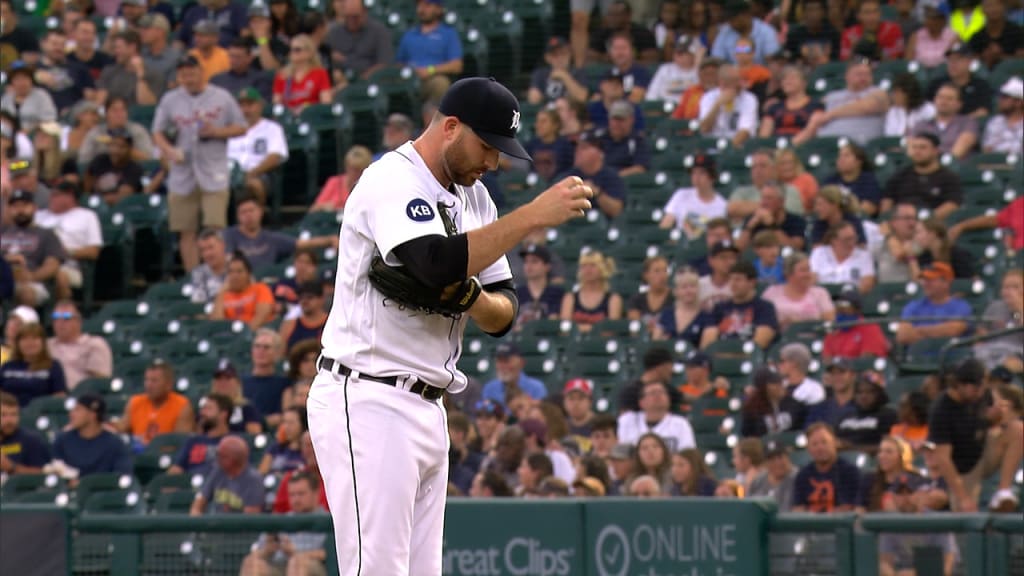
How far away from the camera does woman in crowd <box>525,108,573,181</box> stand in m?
12.1

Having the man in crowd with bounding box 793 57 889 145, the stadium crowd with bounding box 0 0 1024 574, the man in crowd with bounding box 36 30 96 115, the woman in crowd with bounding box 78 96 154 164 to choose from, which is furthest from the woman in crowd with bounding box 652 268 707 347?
the man in crowd with bounding box 36 30 96 115

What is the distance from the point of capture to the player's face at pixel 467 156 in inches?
175

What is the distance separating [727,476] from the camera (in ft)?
30.5

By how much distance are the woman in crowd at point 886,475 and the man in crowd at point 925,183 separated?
2.48 meters

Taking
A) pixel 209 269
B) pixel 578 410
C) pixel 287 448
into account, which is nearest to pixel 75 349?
pixel 209 269

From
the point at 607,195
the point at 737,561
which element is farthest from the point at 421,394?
the point at 607,195

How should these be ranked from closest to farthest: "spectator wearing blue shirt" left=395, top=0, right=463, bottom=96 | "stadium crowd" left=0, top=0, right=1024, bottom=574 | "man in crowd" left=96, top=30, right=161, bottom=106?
"stadium crowd" left=0, top=0, right=1024, bottom=574
"spectator wearing blue shirt" left=395, top=0, right=463, bottom=96
"man in crowd" left=96, top=30, right=161, bottom=106

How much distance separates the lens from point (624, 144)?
12.2 metres

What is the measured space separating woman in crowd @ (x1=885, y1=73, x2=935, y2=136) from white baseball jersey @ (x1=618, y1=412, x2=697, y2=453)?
2959 mm

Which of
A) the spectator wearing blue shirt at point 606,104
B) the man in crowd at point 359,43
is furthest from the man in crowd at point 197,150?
the spectator wearing blue shirt at point 606,104

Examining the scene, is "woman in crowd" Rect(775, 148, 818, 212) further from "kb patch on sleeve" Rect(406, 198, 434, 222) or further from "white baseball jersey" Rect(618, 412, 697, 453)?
"kb patch on sleeve" Rect(406, 198, 434, 222)

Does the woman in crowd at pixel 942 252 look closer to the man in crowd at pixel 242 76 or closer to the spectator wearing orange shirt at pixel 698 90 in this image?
the spectator wearing orange shirt at pixel 698 90

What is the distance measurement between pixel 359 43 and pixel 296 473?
5893 mm

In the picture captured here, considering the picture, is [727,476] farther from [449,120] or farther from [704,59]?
[449,120]
